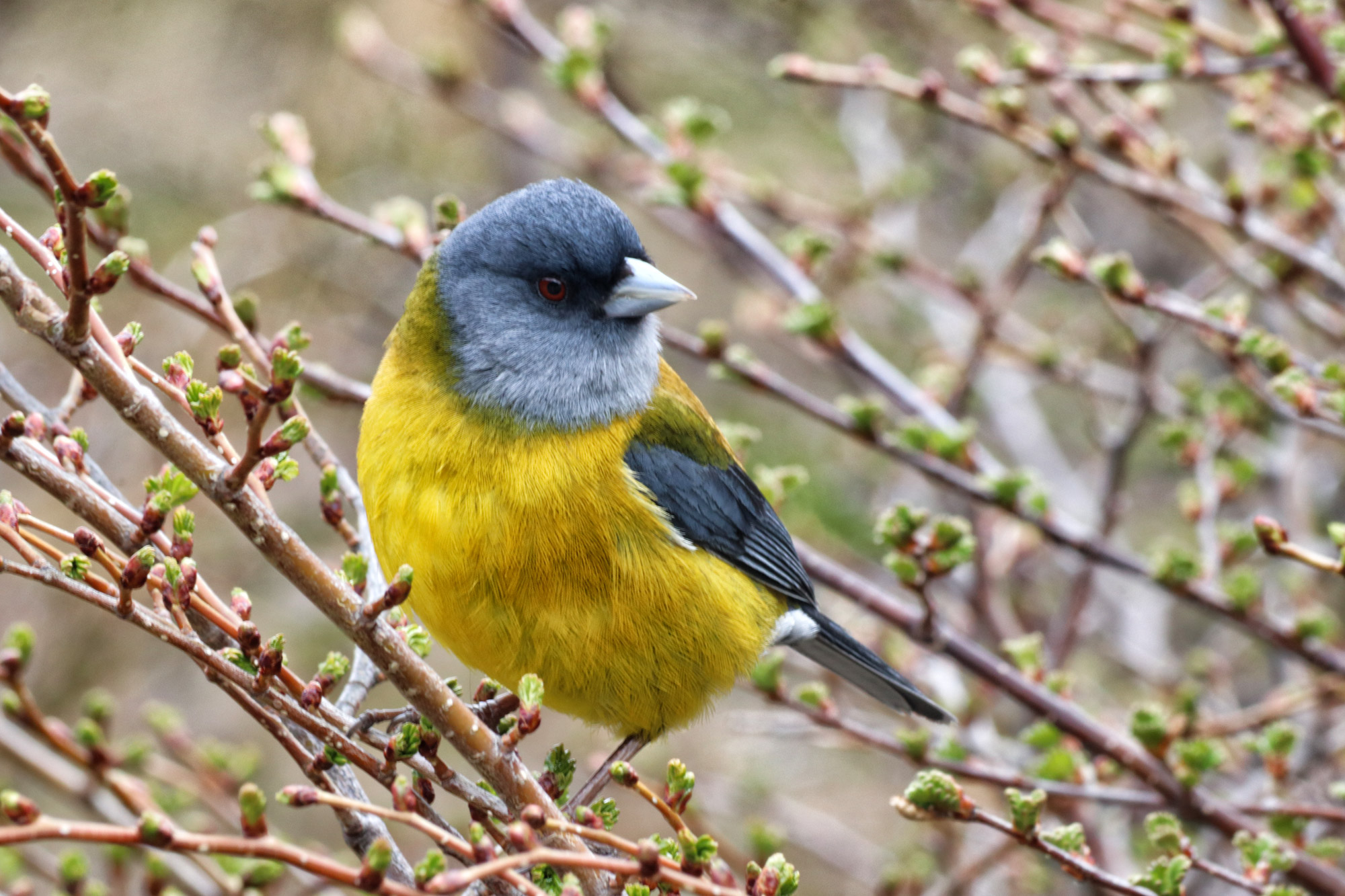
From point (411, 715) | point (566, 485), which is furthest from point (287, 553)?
point (566, 485)

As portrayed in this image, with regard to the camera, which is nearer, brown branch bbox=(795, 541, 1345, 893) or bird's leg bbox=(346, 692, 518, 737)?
bird's leg bbox=(346, 692, 518, 737)

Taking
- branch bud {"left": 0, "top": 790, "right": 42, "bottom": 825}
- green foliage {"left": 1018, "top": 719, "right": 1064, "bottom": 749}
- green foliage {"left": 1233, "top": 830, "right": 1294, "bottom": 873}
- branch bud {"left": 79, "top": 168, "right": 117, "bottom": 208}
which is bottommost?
branch bud {"left": 0, "top": 790, "right": 42, "bottom": 825}

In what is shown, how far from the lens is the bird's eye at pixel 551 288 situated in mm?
3328

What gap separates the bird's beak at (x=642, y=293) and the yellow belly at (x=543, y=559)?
Result: 30cm

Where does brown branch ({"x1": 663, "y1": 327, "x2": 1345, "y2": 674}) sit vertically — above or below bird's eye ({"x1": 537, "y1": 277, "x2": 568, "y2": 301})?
above

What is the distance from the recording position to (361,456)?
121 inches

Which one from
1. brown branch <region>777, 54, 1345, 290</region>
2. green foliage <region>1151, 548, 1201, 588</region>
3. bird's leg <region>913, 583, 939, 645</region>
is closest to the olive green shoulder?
bird's leg <region>913, 583, 939, 645</region>

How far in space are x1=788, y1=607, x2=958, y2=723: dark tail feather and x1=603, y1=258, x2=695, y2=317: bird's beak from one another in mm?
1061

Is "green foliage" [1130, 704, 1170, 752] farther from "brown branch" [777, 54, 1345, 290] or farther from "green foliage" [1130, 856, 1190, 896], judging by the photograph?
"brown branch" [777, 54, 1345, 290]

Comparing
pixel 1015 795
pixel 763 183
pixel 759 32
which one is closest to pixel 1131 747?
pixel 1015 795

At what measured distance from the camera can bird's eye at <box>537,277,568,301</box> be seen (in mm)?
3328

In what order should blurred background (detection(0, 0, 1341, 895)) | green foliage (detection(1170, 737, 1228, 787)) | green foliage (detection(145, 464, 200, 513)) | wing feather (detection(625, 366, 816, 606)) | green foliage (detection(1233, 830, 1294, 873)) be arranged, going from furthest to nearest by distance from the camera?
blurred background (detection(0, 0, 1341, 895)) < wing feather (detection(625, 366, 816, 606)) < green foliage (detection(1170, 737, 1228, 787)) < green foliage (detection(1233, 830, 1294, 873)) < green foliage (detection(145, 464, 200, 513))

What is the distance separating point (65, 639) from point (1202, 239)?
4995 millimetres

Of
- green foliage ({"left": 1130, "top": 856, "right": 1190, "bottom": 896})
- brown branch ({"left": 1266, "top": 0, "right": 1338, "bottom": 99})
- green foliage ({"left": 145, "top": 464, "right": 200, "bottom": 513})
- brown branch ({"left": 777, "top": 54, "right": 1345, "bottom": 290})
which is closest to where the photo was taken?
green foliage ({"left": 145, "top": 464, "right": 200, "bottom": 513})
